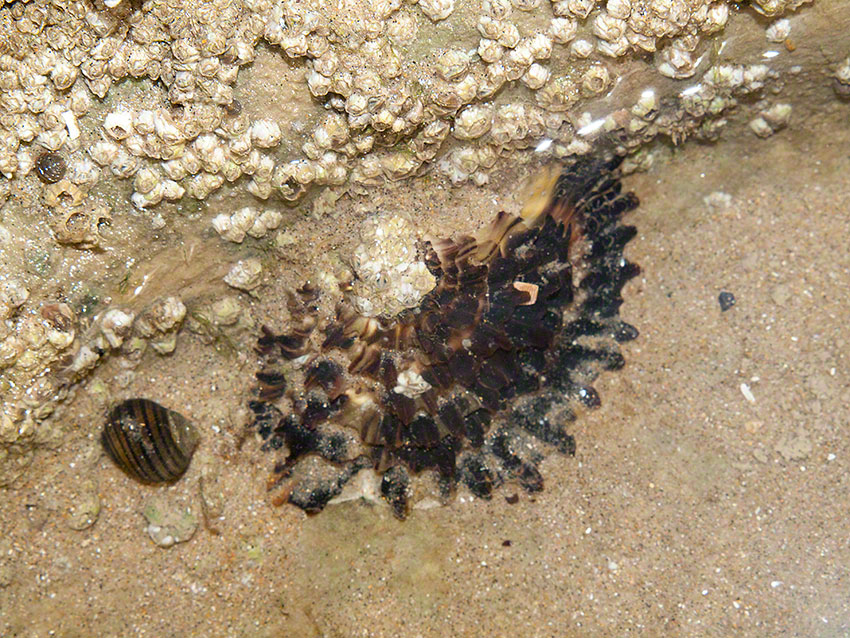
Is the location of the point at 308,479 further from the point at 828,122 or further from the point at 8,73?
the point at 828,122

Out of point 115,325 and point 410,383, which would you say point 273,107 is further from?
point 410,383

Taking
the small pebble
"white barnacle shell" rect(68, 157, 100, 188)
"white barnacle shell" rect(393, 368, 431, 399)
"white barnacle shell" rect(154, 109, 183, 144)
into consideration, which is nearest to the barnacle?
"white barnacle shell" rect(393, 368, 431, 399)

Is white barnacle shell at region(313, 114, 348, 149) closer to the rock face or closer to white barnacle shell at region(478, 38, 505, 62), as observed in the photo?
the rock face

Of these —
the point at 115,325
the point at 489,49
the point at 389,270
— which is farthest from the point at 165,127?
the point at 489,49

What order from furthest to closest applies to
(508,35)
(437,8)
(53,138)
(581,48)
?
(581,48), (508,35), (437,8), (53,138)

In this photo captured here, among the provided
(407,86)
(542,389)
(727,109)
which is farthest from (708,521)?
(407,86)
